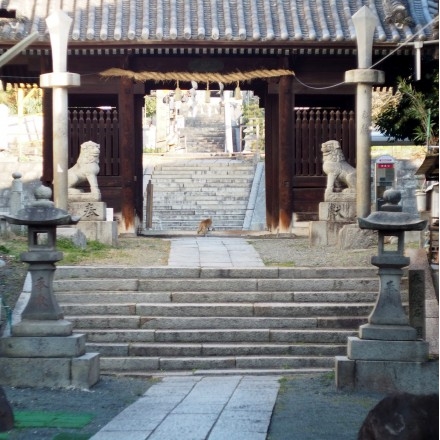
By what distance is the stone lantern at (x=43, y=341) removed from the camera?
11.2 meters

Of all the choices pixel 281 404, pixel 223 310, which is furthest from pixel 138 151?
pixel 281 404

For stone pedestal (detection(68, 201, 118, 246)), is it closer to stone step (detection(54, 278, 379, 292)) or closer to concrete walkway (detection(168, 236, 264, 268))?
concrete walkway (detection(168, 236, 264, 268))

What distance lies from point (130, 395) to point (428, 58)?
38.3 ft

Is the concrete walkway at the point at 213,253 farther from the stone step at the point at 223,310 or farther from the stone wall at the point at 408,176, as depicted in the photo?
the stone wall at the point at 408,176

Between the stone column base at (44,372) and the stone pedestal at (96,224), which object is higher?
the stone pedestal at (96,224)

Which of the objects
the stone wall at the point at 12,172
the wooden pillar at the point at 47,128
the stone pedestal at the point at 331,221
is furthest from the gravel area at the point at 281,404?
the stone wall at the point at 12,172

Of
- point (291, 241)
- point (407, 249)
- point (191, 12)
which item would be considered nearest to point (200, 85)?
point (191, 12)

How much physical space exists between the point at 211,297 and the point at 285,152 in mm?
7466

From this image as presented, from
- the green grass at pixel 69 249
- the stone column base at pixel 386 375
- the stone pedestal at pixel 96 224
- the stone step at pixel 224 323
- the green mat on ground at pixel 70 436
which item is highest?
the stone pedestal at pixel 96 224

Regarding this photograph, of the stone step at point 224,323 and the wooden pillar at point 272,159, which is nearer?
the stone step at point 224,323

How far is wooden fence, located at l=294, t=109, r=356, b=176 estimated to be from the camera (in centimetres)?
2189

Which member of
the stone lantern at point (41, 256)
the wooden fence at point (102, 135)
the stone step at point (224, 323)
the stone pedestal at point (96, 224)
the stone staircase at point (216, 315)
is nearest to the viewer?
the stone lantern at point (41, 256)

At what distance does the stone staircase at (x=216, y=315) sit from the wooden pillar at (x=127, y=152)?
6.14 metres

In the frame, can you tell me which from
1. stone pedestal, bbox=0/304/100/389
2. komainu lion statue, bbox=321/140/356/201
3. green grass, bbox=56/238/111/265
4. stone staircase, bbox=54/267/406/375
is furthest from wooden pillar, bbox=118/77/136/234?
stone pedestal, bbox=0/304/100/389
